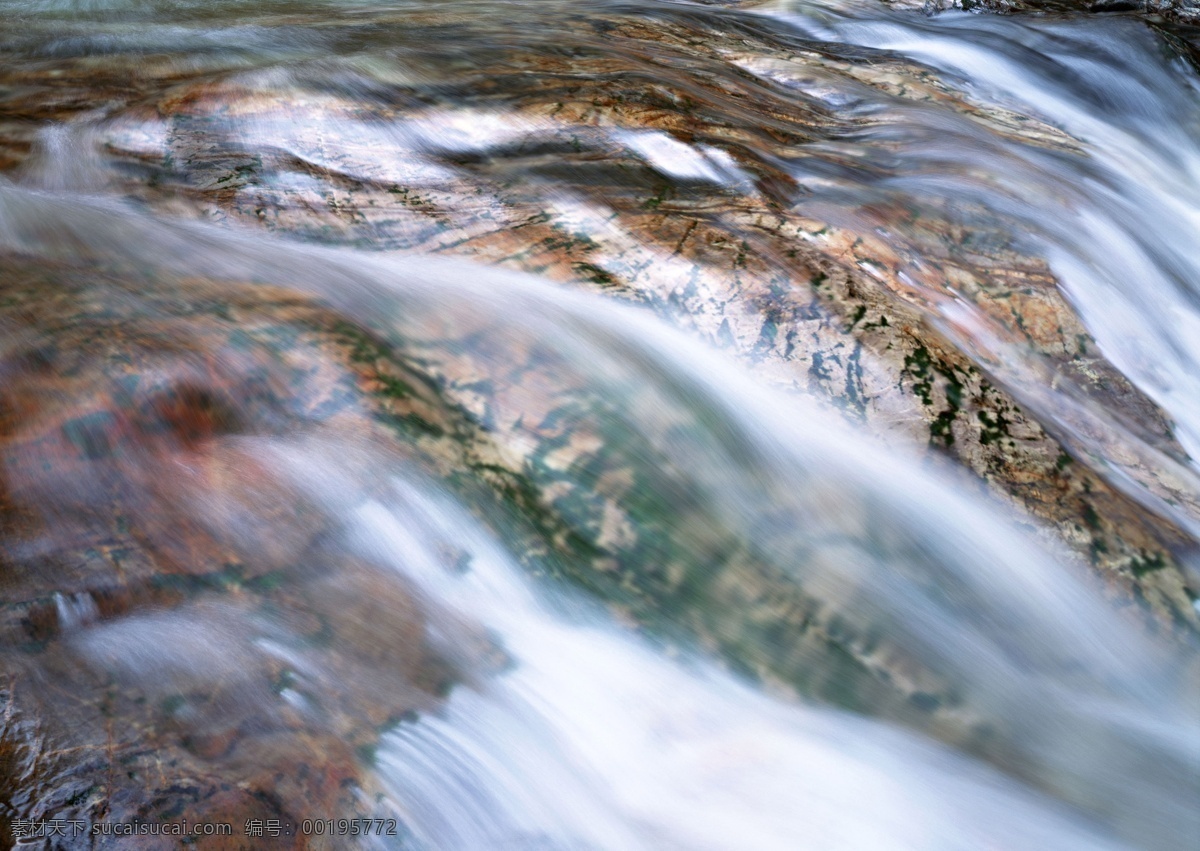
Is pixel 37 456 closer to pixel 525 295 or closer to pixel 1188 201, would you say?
pixel 525 295

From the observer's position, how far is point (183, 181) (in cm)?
382

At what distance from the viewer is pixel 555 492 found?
2.64m

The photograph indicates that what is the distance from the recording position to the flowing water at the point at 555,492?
2.14 metres

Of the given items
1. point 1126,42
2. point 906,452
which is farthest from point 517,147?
point 1126,42

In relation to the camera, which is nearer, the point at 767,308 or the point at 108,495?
the point at 108,495

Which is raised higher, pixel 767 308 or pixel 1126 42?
pixel 1126 42

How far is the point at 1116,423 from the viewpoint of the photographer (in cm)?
332

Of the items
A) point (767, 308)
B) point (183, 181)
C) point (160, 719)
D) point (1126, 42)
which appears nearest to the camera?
point (160, 719)

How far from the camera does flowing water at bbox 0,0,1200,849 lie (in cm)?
214

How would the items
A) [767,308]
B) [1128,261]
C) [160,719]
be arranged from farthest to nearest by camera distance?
[1128,261], [767,308], [160,719]

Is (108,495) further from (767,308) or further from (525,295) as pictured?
(767,308)

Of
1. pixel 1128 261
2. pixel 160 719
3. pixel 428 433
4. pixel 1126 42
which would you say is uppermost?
pixel 1126 42

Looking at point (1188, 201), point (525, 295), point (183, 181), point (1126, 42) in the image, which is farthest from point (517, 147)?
point (1126, 42)

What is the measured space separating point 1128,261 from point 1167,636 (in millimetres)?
2325
